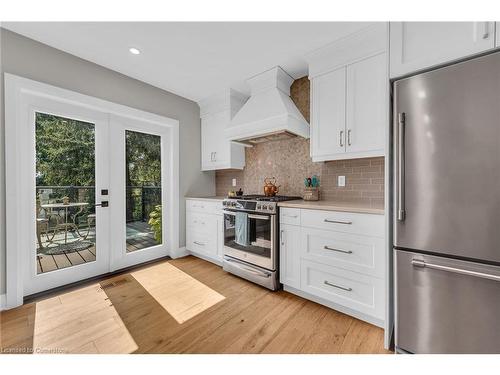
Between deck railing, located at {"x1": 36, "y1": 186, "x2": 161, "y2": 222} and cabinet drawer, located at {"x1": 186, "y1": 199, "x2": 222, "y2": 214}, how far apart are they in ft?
1.49

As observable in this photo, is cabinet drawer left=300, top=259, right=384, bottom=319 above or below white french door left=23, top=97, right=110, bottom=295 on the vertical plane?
below

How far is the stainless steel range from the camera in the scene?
7.70ft

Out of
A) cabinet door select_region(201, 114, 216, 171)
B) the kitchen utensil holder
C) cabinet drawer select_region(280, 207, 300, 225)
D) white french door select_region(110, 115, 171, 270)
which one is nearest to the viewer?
cabinet drawer select_region(280, 207, 300, 225)

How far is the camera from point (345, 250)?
189 centimetres

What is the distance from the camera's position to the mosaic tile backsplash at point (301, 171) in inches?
92.8

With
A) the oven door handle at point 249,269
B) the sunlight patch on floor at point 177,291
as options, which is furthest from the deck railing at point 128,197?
the oven door handle at point 249,269

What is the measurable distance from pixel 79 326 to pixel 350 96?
309cm

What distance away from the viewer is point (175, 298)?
223cm

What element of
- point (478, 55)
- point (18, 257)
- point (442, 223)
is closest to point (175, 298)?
point (18, 257)

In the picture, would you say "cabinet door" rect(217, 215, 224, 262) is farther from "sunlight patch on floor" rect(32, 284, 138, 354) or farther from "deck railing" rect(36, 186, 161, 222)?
"sunlight patch on floor" rect(32, 284, 138, 354)

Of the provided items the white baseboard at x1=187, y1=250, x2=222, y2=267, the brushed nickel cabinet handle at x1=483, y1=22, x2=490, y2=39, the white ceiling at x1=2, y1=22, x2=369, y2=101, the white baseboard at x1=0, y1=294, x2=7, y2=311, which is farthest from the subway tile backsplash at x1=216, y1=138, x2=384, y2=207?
the white baseboard at x1=0, y1=294, x2=7, y2=311

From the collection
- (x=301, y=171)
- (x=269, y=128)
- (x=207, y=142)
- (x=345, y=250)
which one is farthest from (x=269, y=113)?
(x=345, y=250)

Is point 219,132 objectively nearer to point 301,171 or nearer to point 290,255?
point 301,171

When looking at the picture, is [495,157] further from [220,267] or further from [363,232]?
[220,267]
